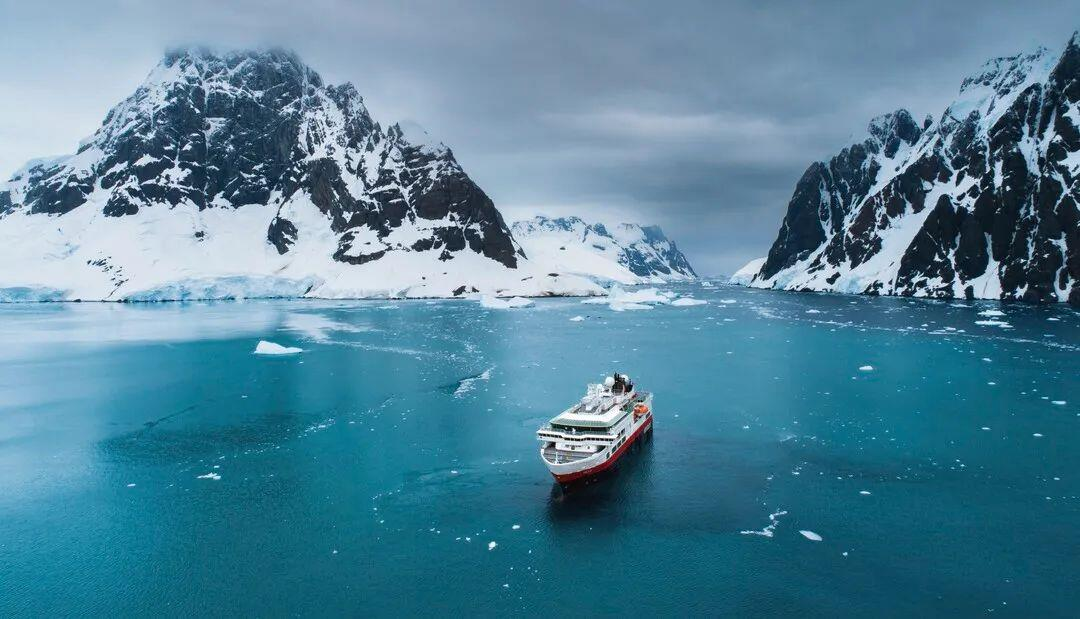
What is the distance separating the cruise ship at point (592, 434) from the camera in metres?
35.9

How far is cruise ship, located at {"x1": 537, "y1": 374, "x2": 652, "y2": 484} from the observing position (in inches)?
1412

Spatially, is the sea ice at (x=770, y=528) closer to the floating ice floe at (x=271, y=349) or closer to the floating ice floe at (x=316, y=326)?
the floating ice floe at (x=271, y=349)

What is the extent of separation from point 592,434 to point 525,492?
5744 millimetres

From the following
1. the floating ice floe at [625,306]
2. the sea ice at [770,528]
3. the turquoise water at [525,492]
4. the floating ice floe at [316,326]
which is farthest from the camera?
the floating ice floe at [625,306]

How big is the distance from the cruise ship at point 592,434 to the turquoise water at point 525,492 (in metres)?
1.48

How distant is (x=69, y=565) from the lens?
91.1 feet

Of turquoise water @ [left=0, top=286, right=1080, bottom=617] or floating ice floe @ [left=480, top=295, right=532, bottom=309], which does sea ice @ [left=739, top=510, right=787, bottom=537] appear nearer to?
turquoise water @ [left=0, top=286, right=1080, bottom=617]

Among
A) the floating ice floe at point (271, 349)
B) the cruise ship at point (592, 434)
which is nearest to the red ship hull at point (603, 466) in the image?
the cruise ship at point (592, 434)

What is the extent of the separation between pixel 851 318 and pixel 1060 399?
Result: 78773mm

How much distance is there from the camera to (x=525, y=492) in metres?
35.4

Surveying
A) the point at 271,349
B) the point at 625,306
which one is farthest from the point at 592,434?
the point at 625,306

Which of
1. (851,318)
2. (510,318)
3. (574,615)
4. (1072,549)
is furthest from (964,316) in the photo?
(574,615)

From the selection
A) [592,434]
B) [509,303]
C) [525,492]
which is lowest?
[525,492]

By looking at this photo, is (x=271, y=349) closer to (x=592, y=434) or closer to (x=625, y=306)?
(x=592, y=434)
